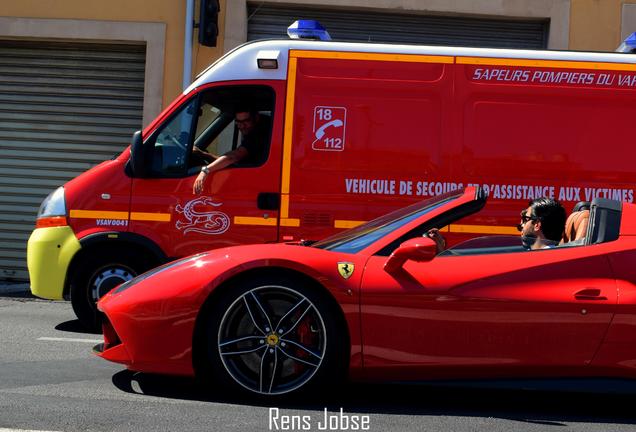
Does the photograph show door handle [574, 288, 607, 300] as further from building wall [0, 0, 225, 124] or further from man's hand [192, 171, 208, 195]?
building wall [0, 0, 225, 124]

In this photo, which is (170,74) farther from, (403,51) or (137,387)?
(137,387)

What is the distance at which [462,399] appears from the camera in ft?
17.8

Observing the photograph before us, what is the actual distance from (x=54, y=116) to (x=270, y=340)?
9141 mm

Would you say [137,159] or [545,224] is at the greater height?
[137,159]

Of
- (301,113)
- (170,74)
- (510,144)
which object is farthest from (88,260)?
(170,74)

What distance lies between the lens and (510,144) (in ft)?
26.2

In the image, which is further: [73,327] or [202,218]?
[73,327]

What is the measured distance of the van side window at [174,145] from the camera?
26.7ft

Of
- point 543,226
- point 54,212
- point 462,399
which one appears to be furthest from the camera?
point 54,212

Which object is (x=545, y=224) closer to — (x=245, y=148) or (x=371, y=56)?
(x=371, y=56)

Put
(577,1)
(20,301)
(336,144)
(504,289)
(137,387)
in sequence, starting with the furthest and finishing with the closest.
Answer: (577,1) < (20,301) < (336,144) < (137,387) < (504,289)

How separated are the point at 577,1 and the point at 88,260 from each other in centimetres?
794

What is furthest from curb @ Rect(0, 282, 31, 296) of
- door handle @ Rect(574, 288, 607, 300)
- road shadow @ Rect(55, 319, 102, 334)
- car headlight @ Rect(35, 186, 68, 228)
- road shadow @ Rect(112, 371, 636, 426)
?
door handle @ Rect(574, 288, 607, 300)

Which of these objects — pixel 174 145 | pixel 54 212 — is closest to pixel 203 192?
pixel 174 145
